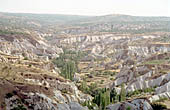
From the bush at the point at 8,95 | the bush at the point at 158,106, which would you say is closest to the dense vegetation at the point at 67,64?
the bush at the point at 8,95

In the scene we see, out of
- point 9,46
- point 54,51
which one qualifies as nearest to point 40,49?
point 54,51

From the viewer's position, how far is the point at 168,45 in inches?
6491

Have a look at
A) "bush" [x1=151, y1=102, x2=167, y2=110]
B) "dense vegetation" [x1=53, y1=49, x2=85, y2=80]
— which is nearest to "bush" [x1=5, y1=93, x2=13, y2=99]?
"bush" [x1=151, y1=102, x2=167, y2=110]

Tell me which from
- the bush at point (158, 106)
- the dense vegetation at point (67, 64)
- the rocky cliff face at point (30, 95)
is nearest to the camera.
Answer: the bush at point (158, 106)

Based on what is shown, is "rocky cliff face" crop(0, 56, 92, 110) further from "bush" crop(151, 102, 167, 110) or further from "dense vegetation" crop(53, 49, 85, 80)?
"dense vegetation" crop(53, 49, 85, 80)

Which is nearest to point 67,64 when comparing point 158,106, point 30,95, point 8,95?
point 30,95

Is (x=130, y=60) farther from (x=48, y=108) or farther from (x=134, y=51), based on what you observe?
(x=48, y=108)

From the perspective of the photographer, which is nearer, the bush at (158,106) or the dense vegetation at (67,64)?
the bush at (158,106)

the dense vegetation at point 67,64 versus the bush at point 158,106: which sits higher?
the bush at point 158,106

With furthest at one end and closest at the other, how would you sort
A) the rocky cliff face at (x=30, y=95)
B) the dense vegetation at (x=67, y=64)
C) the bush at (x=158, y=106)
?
1. the dense vegetation at (x=67, y=64)
2. the rocky cliff face at (x=30, y=95)
3. the bush at (x=158, y=106)

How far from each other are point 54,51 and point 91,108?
11846cm

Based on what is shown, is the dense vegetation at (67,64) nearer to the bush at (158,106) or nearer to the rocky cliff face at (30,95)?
the rocky cliff face at (30,95)

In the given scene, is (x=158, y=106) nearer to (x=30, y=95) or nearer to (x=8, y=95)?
(x=30, y=95)

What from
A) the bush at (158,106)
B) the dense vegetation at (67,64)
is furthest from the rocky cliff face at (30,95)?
the dense vegetation at (67,64)
